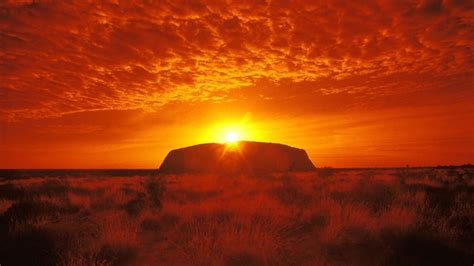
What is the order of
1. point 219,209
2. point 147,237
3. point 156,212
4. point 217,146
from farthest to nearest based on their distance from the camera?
1. point 217,146
2. point 156,212
3. point 219,209
4. point 147,237

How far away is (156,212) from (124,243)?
13.4 feet

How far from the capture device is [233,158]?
78625 mm

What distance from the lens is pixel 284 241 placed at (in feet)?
20.1

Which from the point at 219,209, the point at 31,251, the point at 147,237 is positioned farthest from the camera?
the point at 219,209

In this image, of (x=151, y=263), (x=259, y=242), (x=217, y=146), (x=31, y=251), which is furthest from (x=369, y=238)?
(x=217, y=146)

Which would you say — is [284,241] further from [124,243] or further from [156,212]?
[156,212]

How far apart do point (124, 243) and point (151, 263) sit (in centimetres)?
80

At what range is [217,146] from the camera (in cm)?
8162

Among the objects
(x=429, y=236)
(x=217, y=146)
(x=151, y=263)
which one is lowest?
(x=151, y=263)

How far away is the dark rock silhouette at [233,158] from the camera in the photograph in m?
75.2

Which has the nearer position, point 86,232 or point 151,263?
point 151,263

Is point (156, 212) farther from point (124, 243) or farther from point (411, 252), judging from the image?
point (411, 252)

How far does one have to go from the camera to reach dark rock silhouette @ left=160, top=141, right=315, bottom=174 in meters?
75.2

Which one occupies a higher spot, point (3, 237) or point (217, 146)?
point (217, 146)
